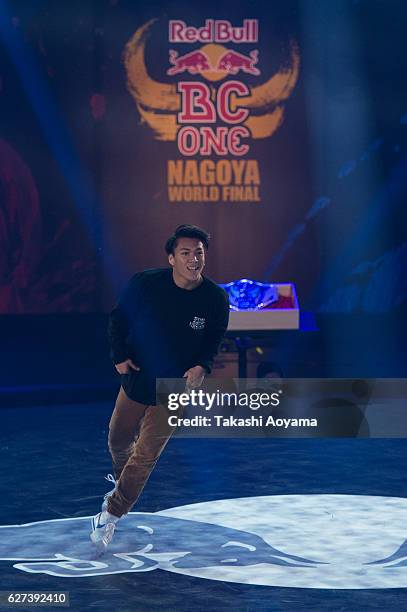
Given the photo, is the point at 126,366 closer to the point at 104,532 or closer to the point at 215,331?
the point at 215,331

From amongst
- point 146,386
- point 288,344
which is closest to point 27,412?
point 288,344

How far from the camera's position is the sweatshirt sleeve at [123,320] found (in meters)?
5.34

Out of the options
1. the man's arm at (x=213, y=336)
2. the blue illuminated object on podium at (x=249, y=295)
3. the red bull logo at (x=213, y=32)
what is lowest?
the blue illuminated object on podium at (x=249, y=295)

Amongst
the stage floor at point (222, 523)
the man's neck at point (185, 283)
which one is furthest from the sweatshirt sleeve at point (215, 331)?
the stage floor at point (222, 523)

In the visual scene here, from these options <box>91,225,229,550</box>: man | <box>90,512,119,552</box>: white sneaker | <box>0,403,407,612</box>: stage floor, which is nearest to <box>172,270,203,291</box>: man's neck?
<box>91,225,229,550</box>: man

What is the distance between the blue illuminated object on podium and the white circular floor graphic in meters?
4.63

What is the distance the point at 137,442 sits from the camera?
5.46m

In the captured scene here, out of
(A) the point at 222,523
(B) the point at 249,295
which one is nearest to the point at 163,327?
(A) the point at 222,523

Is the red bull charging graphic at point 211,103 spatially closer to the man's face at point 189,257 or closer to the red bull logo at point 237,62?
the red bull logo at point 237,62

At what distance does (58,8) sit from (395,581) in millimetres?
9710

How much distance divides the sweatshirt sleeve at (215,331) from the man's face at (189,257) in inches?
7.7

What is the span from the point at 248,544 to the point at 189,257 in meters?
1.59

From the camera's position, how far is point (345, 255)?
13.3m

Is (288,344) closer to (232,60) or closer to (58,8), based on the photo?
(232,60)
